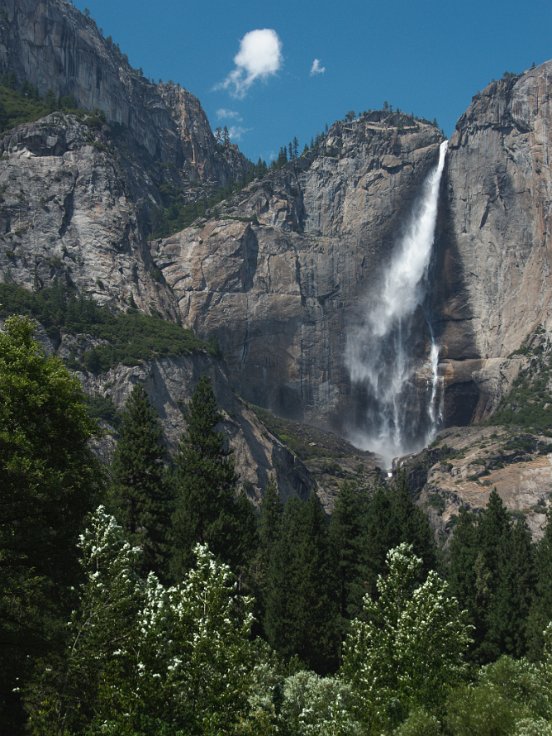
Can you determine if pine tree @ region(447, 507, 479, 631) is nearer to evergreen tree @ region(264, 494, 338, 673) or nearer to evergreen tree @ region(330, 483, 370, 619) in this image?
evergreen tree @ region(330, 483, 370, 619)

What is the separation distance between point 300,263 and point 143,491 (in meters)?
130

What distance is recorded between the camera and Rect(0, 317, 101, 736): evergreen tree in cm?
2206

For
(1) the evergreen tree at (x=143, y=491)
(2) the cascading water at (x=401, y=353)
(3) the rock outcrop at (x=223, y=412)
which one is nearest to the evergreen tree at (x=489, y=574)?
(1) the evergreen tree at (x=143, y=491)

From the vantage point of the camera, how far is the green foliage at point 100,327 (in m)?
117

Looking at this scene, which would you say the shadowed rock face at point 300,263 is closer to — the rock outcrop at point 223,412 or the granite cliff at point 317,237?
the granite cliff at point 317,237

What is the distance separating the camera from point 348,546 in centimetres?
5984

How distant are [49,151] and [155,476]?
368ft

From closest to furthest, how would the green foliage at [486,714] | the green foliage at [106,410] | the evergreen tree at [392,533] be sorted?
the green foliage at [486,714] < the evergreen tree at [392,533] < the green foliage at [106,410]

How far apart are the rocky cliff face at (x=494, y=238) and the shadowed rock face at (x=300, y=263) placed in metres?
11.0

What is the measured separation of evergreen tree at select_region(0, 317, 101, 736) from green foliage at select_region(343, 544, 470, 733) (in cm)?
1059

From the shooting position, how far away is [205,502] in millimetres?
48875

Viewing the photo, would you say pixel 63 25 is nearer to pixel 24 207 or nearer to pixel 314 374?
pixel 24 207

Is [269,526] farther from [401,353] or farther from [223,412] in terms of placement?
[401,353]

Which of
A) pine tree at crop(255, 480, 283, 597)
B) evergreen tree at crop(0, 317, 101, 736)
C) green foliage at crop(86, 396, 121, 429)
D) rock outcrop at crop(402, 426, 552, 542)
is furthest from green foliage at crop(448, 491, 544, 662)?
green foliage at crop(86, 396, 121, 429)
